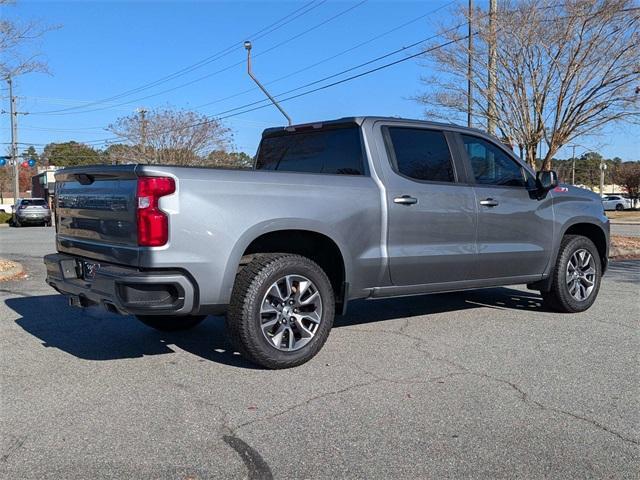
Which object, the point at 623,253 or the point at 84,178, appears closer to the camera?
the point at 84,178

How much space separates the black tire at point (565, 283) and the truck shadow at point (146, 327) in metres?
0.46

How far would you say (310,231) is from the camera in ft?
16.3

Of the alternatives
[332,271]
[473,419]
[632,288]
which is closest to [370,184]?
[332,271]

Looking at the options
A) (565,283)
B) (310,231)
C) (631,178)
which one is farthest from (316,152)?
(631,178)

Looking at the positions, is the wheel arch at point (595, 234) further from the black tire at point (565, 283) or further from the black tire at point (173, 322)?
the black tire at point (173, 322)

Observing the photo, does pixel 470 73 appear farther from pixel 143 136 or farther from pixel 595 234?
pixel 143 136

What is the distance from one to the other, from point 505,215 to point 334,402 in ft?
10.1

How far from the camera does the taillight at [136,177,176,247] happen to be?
166 inches

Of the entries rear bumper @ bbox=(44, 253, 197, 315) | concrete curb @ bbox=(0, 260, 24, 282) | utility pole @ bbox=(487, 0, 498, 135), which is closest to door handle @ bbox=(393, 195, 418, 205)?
rear bumper @ bbox=(44, 253, 197, 315)

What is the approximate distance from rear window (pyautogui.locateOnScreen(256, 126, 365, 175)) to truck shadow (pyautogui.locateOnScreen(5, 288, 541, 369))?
1712 millimetres

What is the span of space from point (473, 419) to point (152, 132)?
3588 centimetres

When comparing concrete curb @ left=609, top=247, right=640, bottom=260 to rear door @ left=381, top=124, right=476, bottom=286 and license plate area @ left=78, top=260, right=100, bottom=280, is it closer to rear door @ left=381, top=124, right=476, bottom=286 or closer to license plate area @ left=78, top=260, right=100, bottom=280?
rear door @ left=381, top=124, right=476, bottom=286

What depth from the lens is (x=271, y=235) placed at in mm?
4910

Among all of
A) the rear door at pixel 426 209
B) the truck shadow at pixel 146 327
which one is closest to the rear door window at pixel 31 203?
the truck shadow at pixel 146 327
